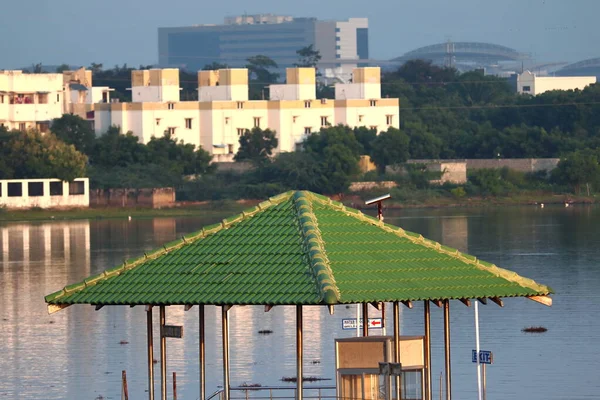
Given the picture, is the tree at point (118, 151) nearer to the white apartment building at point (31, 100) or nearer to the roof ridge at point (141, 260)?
the white apartment building at point (31, 100)

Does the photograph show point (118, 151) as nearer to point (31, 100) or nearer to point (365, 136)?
point (31, 100)

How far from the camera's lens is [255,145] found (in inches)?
3829

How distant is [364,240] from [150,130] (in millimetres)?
81143

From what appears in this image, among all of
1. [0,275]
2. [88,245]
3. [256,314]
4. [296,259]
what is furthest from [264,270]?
[88,245]

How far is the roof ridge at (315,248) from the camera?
15141 millimetres

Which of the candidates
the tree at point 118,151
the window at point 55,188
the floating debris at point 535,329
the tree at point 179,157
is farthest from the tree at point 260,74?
the floating debris at point 535,329

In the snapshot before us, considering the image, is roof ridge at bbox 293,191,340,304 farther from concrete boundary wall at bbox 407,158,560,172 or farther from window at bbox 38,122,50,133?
window at bbox 38,122,50,133

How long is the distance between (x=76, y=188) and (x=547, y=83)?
59.7 meters

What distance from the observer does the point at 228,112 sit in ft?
326

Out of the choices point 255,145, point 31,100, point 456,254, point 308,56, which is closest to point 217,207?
point 255,145

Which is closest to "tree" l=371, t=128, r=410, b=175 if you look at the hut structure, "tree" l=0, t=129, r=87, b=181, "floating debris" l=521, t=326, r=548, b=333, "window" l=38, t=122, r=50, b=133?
"tree" l=0, t=129, r=87, b=181

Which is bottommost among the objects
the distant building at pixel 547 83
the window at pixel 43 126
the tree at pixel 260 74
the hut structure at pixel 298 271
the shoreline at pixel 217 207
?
the shoreline at pixel 217 207

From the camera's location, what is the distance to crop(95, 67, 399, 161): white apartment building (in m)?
97.6

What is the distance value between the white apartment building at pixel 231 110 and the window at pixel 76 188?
1053 cm
